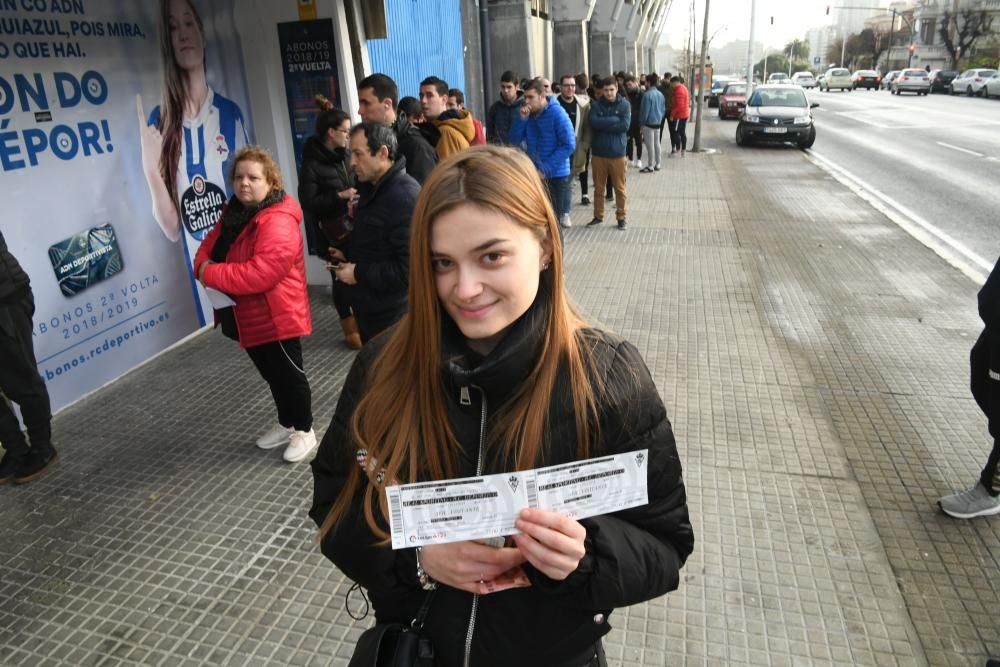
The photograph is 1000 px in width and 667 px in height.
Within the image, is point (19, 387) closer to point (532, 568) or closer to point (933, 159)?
point (532, 568)

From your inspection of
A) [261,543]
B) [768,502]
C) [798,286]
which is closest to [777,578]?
[768,502]

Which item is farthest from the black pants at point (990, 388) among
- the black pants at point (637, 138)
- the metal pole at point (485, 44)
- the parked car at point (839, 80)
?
the parked car at point (839, 80)

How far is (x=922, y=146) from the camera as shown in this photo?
57.8 feet

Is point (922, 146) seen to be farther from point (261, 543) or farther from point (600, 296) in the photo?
point (261, 543)

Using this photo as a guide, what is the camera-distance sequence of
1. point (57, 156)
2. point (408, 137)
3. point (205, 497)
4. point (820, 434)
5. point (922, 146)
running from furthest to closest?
point (922, 146) → point (408, 137) → point (57, 156) → point (820, 434) → point (205, 497)

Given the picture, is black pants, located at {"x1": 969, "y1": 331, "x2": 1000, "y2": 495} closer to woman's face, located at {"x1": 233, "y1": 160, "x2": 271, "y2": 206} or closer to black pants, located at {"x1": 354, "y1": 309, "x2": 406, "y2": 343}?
black pants, located at {"x1": 354, "y1": 309, "x2": 406, "y2": 343}

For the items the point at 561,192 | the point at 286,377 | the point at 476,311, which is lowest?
the point at 286,377

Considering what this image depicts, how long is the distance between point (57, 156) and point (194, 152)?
1332mm

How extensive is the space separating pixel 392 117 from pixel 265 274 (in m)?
2.03

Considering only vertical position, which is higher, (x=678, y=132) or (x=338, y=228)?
(x=338, y=228)

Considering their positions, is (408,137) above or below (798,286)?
above

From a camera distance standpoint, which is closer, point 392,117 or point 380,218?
point 380,218

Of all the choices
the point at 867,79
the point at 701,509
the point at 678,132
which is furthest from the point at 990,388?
the point at 867,79

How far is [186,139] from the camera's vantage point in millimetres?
5711
